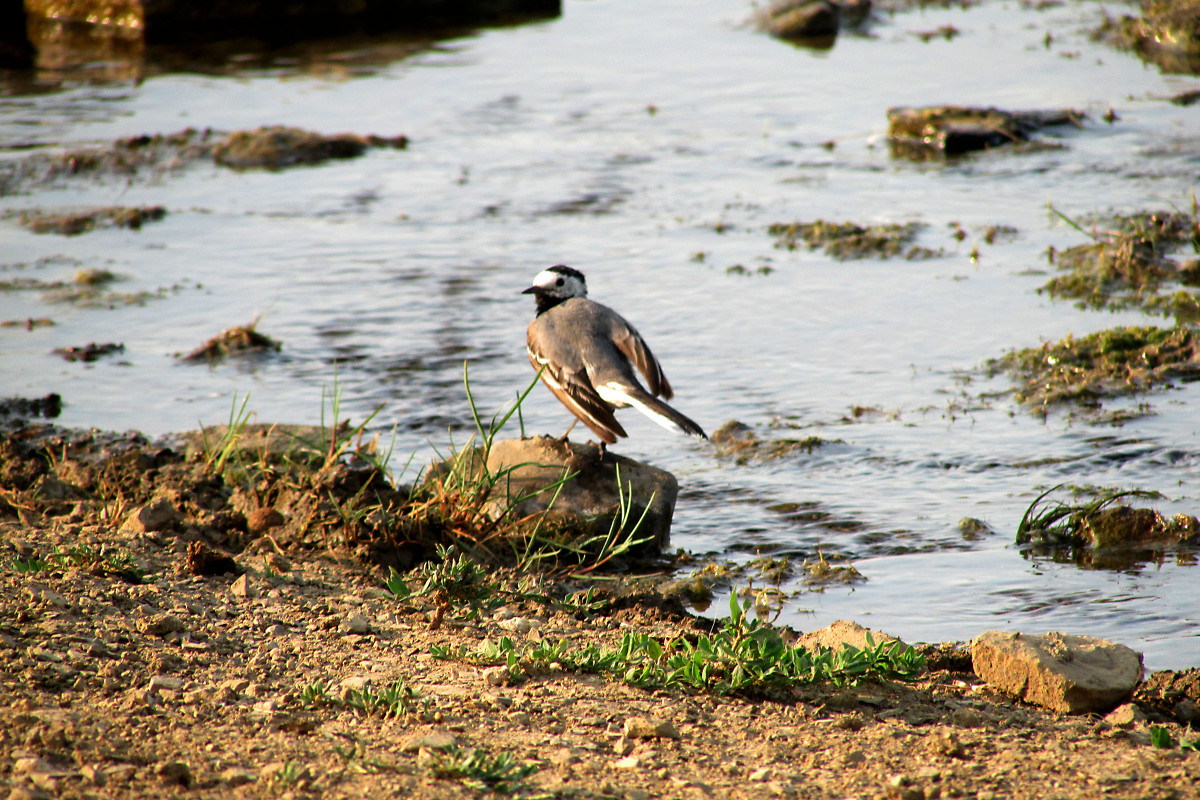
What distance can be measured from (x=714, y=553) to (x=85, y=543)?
266cm

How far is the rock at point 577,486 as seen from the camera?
545 centimetres

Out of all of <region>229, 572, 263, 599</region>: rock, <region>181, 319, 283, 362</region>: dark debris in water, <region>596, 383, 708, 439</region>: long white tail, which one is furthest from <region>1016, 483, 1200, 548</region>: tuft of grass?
<region>181, 319, 283, 362</region>: dark debris in water

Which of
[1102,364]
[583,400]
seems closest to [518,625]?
[583,400]

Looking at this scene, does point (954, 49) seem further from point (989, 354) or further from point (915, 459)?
point (915, 459)

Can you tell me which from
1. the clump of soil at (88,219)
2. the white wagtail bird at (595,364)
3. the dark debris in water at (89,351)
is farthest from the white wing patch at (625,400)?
the clump of soil at (88,219)

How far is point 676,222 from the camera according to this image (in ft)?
35.3

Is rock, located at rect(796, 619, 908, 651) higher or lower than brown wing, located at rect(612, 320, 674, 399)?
lower

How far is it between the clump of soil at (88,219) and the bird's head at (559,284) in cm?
613

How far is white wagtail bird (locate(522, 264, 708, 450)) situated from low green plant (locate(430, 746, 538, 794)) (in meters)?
2.31

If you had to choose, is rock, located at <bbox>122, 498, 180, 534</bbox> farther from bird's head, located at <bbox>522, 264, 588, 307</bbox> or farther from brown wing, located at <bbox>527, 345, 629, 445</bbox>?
bird's head, located at <bbox>522, 264, 588, 307</bbox>

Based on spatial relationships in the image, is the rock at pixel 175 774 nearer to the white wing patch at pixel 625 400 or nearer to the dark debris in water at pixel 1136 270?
the white wing patch at pixel 625 400

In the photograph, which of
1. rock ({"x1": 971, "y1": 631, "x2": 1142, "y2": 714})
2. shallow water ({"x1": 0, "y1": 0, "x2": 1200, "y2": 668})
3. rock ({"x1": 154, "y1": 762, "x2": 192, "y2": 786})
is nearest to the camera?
rock ({"x1": 154, "y1": 762, "x2": 192, "y2": 786})

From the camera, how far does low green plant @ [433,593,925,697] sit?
386 cm

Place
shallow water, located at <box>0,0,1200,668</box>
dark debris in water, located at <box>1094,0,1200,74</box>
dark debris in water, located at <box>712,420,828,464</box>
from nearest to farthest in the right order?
shallow water, located at <box>0,0,1200,668</box> → dark debris in water, located at <box>712,420,828,464</box> → dark debris in water, located at <box>1094,0,1200,74</box>
